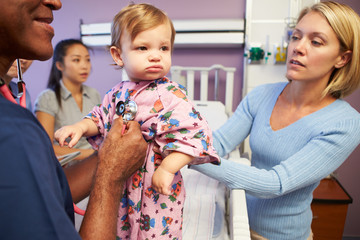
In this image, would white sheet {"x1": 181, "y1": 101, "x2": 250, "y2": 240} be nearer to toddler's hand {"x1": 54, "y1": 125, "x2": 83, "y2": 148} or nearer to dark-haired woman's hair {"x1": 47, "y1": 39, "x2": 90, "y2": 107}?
toddler's hand {"x1": 54, "y1": 125, "x2": 83, "y2": 148}

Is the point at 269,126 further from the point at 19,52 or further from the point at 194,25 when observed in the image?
A: the point at 194,25

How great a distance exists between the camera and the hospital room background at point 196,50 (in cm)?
234

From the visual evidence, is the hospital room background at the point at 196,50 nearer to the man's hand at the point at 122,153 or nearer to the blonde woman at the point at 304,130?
the blonde woman at the point at 304,130

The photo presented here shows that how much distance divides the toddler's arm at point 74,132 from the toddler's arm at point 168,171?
0.31 m

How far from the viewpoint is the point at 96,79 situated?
2773 millimetres

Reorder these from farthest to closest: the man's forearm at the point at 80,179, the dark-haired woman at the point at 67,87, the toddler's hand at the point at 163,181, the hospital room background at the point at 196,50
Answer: the hospital room background at the point at 196,50, the dark-haired woman at the point at 67,87, the man's forearm at the point at 80,179, the toddler's hand at the point at 163,181

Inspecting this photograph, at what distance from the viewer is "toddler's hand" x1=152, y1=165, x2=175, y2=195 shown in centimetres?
75

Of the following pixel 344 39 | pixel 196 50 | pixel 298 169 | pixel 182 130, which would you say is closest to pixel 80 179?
pixel 182 130

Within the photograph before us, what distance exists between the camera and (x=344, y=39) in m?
1.14

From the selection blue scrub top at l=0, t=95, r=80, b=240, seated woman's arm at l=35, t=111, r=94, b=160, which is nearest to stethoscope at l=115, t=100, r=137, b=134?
blue scrub top at l=0, t=95, r=80, b=240

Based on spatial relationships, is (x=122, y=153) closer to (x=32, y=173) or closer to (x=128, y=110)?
(x=128, y=110)

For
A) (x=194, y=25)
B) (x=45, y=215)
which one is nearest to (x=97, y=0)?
(x=194, y=25)

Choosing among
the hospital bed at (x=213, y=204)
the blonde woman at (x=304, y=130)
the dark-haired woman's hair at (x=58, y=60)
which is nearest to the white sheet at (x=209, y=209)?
the hospital bed at (x=213, y=204)

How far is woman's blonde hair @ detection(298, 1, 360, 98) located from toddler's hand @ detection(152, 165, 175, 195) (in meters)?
0.87
